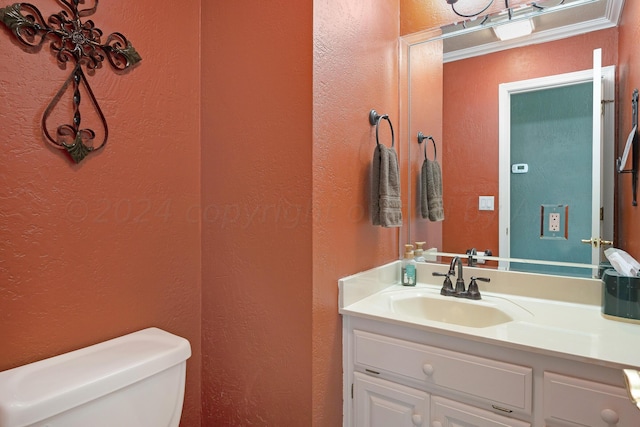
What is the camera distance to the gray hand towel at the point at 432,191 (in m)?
1.73

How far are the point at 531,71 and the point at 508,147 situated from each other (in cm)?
32

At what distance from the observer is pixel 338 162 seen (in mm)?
1336

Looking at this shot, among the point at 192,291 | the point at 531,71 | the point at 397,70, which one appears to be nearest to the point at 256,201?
the point at 192,291

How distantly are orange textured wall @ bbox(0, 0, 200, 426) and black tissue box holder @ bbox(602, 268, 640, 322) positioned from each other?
4.98 ft

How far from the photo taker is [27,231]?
1012 millimetres

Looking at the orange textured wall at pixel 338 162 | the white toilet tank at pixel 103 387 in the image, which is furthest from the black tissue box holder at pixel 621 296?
the white toilet tank at pixel 103 387

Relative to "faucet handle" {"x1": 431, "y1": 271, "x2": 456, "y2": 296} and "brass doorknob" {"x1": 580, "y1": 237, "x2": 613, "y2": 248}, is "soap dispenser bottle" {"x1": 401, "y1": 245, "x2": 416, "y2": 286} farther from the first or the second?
"brass doorknob" {"x1": 580, "y1": 237, "x2": 613, "y2": 248}

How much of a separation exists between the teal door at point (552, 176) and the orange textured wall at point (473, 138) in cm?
9

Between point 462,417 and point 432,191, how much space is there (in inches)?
38.2

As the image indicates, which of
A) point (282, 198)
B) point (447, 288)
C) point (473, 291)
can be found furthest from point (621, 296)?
point (282, 198)

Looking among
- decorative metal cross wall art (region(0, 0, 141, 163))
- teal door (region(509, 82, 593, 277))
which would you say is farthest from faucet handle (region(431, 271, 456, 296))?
decorative metal cross wall art (region(0, 0, 141, 163))

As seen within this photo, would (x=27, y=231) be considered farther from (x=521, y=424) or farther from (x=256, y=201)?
(x=521, y=424)

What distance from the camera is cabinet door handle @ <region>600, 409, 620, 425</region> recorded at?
90cm

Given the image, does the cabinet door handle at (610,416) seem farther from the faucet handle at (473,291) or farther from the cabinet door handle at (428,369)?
the faucet handle at (473,291)
